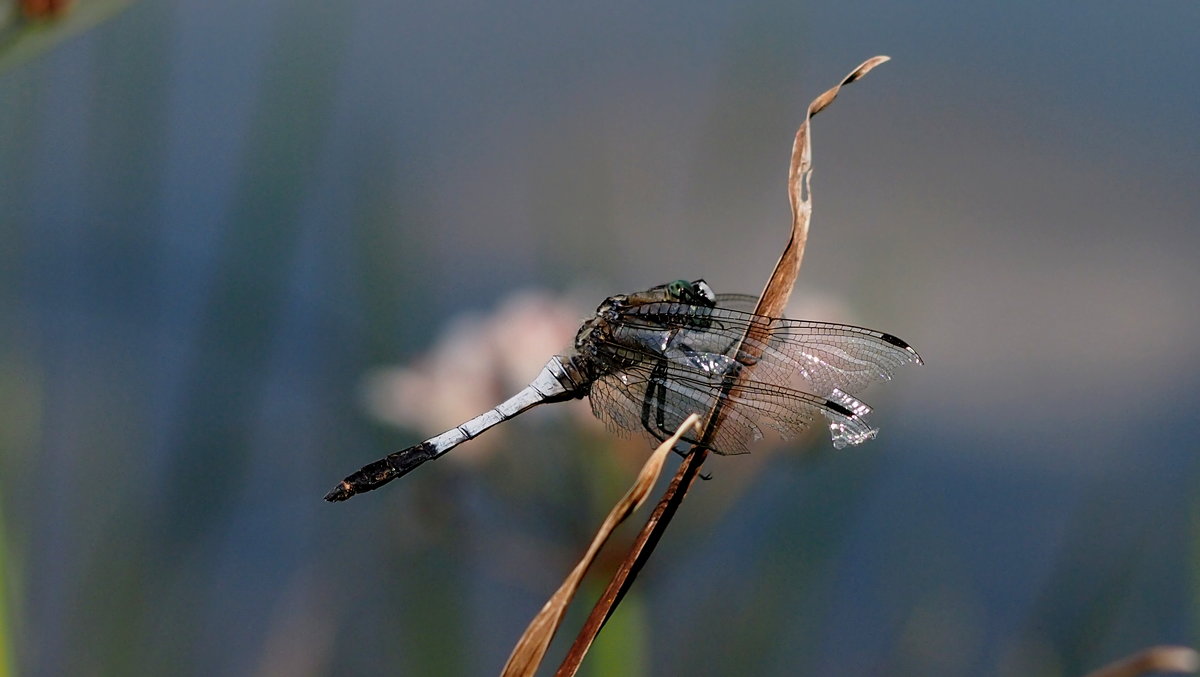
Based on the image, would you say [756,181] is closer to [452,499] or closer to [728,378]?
[452,499]

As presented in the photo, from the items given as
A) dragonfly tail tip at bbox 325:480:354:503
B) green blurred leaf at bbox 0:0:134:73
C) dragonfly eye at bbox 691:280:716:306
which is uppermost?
green blurred leaf at bbox 0:0:134:73

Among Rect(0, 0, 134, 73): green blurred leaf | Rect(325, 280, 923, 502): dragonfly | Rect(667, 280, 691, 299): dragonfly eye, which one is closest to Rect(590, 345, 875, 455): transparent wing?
Rect(325, 280, 923, 502): dragonfly

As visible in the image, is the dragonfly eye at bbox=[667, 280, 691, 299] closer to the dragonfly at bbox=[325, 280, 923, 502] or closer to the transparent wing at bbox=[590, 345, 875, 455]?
the dragonfly at bbox=[325, 280, 923, 502]

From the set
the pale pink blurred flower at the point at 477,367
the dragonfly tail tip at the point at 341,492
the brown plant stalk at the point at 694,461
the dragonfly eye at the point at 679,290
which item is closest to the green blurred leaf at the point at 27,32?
the dragonfly tail tip at the point at 341,492

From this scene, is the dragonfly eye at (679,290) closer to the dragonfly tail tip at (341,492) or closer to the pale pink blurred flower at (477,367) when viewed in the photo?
the pale pink blurred flower at (477,367)

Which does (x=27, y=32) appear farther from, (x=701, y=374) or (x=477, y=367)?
(x=477, y=367)

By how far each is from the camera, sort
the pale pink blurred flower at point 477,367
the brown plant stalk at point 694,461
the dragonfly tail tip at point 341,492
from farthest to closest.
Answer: the pale pink blurred flower at point 477,367 → the dragonfly tail tip at point 341,492 → the brown plant stalk at point 694,461

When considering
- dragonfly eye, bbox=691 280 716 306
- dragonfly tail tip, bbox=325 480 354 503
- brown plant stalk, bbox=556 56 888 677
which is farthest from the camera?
dragonfly eye, bbox=691 280 716 306

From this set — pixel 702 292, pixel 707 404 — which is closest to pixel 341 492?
pixel 707 404

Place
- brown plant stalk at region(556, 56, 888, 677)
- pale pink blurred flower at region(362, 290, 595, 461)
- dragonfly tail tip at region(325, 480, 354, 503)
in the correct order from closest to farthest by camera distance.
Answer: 1. brown plant stalk at region(556, 56, 888, 677)
2. dragonfly tail tip at region(325, 480, 354, 503)
3. pale pink blurred flower at region(362, 290, 595, 461)
